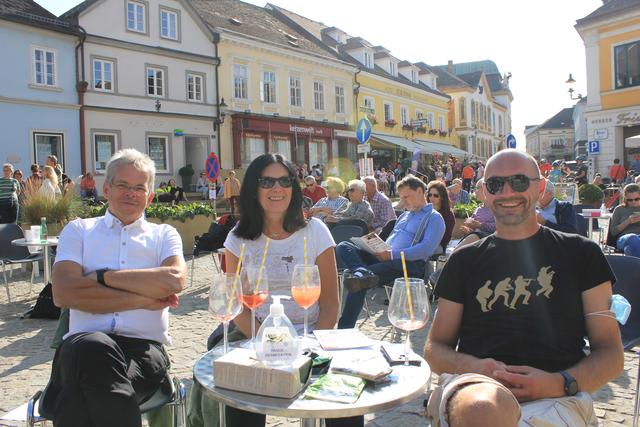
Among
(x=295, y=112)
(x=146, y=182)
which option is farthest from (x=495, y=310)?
(x=295, y=112)

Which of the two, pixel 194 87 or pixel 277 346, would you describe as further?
pixel 194 87

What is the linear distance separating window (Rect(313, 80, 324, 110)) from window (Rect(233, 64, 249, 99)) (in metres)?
5.00

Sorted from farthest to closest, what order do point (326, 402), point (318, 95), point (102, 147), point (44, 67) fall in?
point (318, 95) < point (102, 147) < point (44, 67) < point (326, 402)

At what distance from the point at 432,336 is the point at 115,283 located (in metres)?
1.60

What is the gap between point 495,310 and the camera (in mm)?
2328

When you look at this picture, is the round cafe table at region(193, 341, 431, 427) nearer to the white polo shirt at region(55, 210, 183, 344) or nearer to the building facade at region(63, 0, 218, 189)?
the white polo shirt at region(55, 210, 183, 344)

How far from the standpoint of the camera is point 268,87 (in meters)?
26.3

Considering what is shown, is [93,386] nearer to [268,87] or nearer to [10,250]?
[10,250]

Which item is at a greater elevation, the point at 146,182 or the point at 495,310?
the point at 146,182

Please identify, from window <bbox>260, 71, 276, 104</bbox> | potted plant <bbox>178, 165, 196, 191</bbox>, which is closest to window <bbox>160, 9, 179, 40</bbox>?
window <bbox>260, 71, 276, 104</bbox>

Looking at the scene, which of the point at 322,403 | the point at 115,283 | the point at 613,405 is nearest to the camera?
the point at 322,403

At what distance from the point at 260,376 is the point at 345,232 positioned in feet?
15.7

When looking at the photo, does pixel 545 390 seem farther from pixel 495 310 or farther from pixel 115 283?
pixel 115 283

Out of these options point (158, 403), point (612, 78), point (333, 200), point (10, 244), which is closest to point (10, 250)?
point (10, 244)
